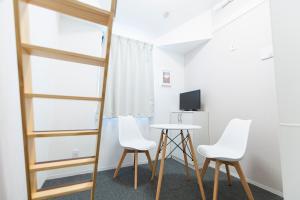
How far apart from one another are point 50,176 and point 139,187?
137 centimetres

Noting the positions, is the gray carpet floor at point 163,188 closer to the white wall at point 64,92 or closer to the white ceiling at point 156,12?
the white wall at point 64,92

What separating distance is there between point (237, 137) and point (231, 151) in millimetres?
208

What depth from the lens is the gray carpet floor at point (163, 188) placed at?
5.76ft

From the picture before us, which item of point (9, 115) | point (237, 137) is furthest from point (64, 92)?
point (237, 137)

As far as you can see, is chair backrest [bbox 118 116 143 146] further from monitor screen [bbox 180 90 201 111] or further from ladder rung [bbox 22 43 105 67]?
ladder rung [bbox 22 43 105 67]

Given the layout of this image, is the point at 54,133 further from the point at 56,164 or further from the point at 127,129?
the point at 127,129

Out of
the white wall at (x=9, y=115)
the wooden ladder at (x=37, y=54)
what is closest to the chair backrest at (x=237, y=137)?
the wooden ladder at (x=37, y=54)

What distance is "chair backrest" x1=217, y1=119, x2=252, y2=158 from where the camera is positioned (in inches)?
68.2

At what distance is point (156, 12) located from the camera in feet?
9.13

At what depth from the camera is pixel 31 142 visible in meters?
1.08

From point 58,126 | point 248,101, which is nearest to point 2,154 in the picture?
point 58,126

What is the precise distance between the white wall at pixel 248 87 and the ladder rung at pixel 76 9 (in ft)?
6.77

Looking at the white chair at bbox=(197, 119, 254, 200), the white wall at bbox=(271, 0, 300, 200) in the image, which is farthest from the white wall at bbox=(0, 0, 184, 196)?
the white wall at bbox=(271, 0, 300, 200)

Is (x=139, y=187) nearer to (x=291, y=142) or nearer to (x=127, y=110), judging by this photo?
(x=127, y=110)
